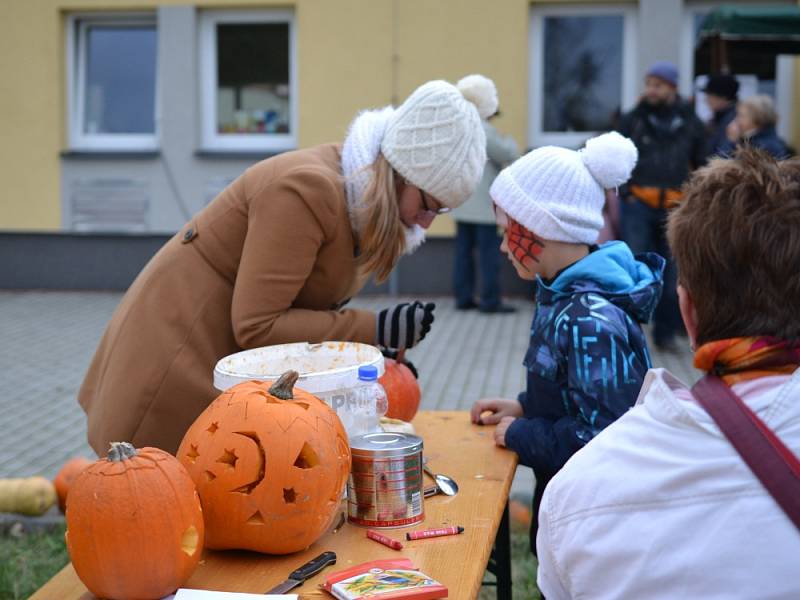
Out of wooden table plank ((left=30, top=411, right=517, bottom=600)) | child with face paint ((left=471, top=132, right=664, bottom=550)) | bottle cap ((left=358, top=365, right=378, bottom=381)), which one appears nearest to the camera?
wooden table plank ((left=30, top=411, right=517, bottom=600))

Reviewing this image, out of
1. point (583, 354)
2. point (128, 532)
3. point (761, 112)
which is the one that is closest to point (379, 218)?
point (583, 354)

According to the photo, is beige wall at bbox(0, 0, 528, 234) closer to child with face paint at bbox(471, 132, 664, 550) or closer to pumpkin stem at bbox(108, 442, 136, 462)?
child with face paint at bbox(471, 132, 664, 550)

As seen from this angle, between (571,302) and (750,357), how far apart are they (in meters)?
1.05

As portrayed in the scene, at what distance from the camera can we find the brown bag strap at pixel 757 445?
50.6 inches

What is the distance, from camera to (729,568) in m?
1.33

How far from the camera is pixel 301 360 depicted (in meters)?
2.42

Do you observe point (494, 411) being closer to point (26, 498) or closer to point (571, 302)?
point (571, 302)

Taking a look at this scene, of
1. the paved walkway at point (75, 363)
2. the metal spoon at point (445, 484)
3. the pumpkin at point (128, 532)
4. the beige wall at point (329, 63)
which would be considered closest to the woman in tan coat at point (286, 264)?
the metal spoon at point (445, 484)

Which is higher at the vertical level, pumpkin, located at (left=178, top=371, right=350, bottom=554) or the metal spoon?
pumpkin, located at (left=178, top=371, right=350, bottom=554)

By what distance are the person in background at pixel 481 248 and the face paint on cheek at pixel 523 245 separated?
21.0 feet

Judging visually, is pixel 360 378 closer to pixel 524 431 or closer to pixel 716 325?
pixel 524 431

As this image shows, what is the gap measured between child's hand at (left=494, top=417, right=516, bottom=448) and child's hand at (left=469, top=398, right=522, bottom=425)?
0.46 feet


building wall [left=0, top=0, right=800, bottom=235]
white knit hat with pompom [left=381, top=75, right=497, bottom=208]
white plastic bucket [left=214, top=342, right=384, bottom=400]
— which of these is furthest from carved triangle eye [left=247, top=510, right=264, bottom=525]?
building wall [left=0, top=0, right=800, bottom=235]

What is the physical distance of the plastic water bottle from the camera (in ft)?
7.14
